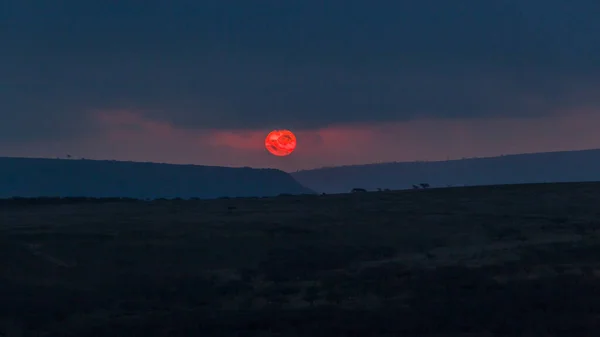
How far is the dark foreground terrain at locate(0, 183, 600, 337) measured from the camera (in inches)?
862

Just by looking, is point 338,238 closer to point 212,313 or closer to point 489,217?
point 489,217

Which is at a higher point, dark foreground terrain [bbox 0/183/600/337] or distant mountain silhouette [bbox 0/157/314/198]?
distant mountain silhouette [bbox 0/157/314/198]

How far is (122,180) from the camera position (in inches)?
4921

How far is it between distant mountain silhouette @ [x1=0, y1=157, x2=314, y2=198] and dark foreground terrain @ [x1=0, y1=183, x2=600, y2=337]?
6700cm

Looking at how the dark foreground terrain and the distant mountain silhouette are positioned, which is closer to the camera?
the dark foreground terrain

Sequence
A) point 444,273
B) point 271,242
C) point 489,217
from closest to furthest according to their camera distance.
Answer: point 444,273
point 271,242
point 489,217

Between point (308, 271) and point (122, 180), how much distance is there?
97577 mm

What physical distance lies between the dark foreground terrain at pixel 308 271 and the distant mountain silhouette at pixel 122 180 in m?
67.0

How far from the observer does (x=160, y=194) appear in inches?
4786

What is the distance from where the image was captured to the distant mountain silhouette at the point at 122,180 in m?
117

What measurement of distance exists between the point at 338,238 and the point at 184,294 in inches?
538

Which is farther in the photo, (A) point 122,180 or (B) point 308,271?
(A) point 122,180

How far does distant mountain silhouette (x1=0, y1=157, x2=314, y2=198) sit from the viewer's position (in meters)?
117

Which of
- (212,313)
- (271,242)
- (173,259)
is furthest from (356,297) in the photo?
(271,242)
